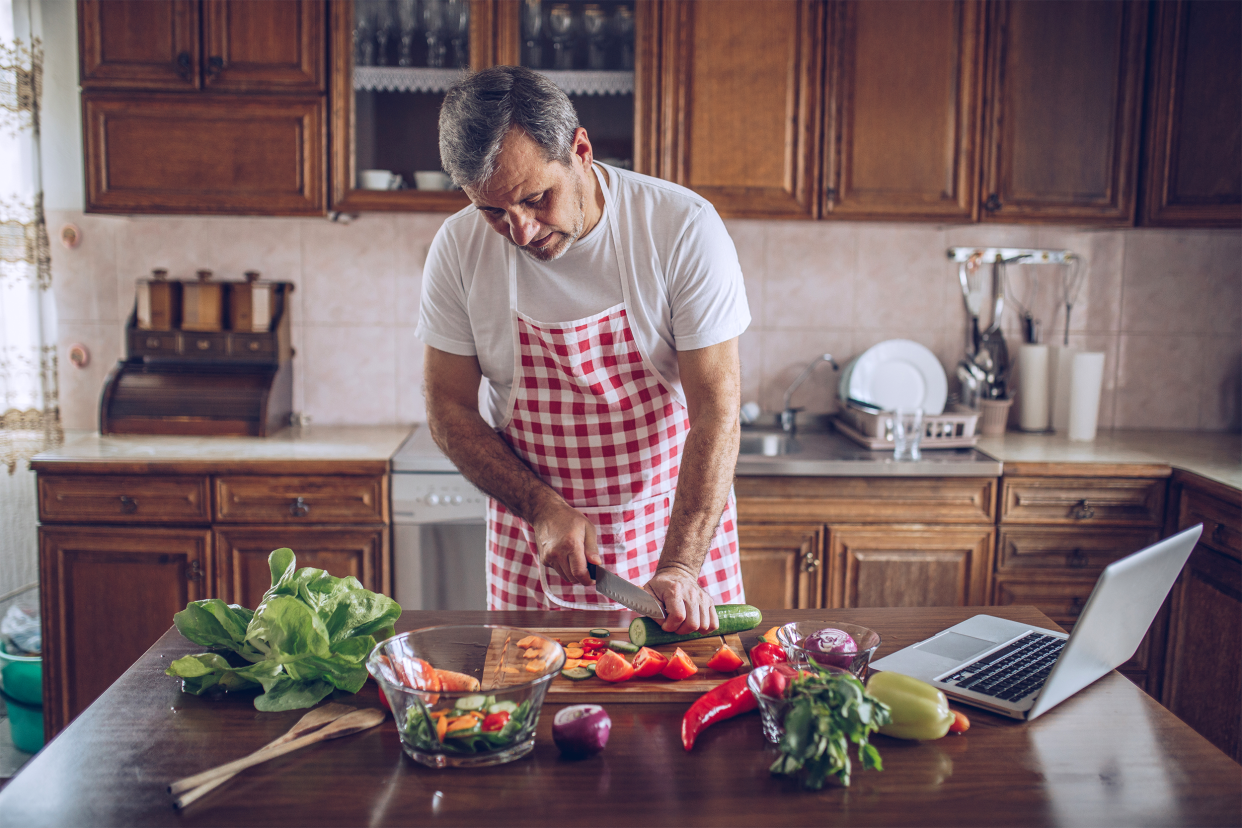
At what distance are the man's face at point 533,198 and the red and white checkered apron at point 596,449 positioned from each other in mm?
196

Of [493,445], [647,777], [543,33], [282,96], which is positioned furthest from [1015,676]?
[282,96]

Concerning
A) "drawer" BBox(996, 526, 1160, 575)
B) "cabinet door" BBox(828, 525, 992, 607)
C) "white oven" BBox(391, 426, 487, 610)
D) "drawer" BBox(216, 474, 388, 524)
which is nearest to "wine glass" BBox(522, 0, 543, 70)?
"white oven" BBox(391, 426, 487, 610)

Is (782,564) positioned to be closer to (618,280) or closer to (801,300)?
(801,300)

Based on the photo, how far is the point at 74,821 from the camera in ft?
2.81

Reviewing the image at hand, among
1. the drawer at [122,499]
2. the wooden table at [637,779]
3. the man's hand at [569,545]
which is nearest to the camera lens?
the wooden table at [637,779]

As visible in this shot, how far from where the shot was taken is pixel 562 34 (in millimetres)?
2713

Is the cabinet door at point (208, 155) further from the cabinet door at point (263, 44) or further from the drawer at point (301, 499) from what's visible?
the drawer at point (301, 499)

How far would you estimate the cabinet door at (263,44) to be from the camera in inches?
103

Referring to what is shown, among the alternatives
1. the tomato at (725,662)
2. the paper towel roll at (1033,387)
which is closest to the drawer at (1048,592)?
the paper towel roll at (1033,387)

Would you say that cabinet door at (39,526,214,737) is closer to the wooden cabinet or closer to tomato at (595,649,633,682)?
the wooden cabinet

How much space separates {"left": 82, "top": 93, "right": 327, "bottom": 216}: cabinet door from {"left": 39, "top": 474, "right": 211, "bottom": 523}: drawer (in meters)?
0.79

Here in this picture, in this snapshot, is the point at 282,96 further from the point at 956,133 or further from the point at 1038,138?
the point at 1038,138

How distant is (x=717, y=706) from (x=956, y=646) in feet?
1.40

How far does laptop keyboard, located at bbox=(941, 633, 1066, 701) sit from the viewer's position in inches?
44.9
